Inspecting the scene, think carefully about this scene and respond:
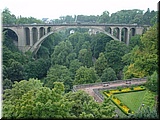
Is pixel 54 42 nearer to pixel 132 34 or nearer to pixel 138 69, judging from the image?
pixel 132 34

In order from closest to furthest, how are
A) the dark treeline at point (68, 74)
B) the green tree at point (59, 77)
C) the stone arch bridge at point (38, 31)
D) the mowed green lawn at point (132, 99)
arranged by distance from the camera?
1. the dark treeline at point (68, 74)
2. the mowed green lawn at point (132, 99)
3. the green tree at point (59, 77)
4. the stone arch bridge at point (38, 31)

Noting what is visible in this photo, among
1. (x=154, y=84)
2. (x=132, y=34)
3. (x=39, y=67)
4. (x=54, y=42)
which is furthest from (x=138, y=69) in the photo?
(x=54, y=42)

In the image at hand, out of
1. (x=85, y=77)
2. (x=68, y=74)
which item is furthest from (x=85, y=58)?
(x=85, y=77)

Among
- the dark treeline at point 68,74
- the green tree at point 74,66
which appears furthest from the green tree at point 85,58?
the green tree at point 74,66

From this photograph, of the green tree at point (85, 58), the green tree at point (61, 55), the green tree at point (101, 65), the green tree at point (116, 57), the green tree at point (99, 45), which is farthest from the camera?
the green tree at point (99, 45)

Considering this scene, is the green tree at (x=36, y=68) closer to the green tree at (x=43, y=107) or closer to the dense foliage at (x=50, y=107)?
the dense foliage at (x=50, y=107)

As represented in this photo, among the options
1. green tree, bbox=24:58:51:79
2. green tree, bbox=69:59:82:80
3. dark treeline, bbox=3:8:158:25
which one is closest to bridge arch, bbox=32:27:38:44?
dark treeline, bbox=3:8:158:25

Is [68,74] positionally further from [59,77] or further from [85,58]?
[85,58]
